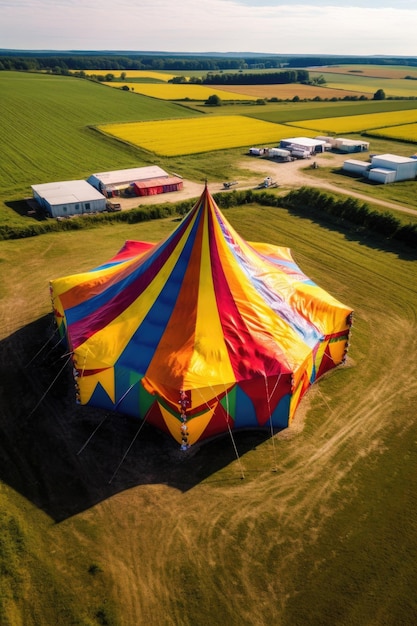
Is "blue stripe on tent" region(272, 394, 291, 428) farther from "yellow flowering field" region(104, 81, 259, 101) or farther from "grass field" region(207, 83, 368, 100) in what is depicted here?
"grass field" region(207, 83, 368, 100)

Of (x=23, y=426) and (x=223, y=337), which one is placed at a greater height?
(x=223, y=337)

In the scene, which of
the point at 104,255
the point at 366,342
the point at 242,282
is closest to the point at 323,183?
the point at 104,255

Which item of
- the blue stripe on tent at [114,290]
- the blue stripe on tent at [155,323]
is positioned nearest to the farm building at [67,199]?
the blue stripe on tent at [114,290]

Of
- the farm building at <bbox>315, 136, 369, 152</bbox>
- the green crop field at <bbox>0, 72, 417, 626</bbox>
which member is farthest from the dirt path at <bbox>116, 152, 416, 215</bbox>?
the green crop field at <bbox>0, 72, 417, 626</bbox>

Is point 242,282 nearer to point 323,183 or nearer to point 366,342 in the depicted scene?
point 366,342

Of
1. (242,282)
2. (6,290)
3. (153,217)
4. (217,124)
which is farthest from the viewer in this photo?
(217,124)

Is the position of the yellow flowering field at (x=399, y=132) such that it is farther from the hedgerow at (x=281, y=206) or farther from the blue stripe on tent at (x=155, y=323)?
the blue stripe on tent at (x=155, y=323)
